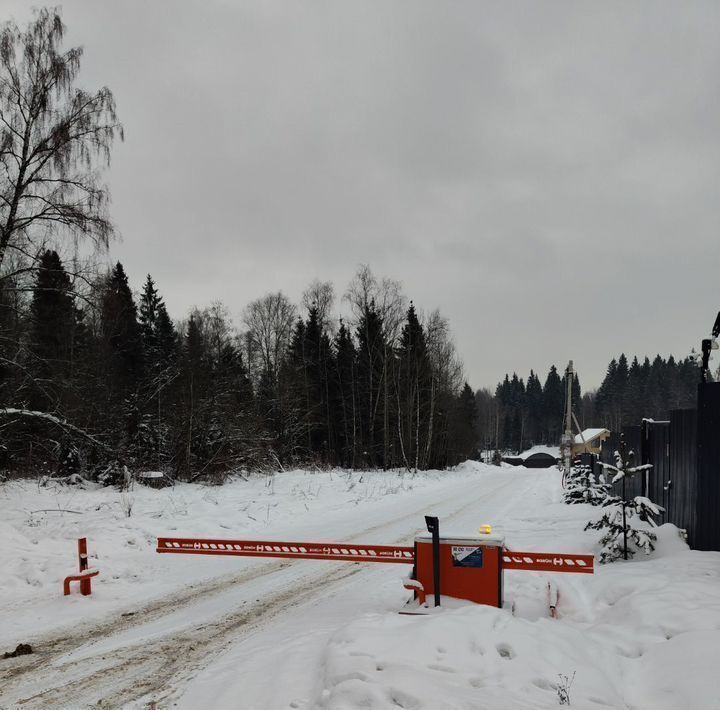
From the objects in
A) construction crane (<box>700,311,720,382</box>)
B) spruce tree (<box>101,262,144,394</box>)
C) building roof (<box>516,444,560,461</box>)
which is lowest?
building roof (<box>516,444,560,461</box>)

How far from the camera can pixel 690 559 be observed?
7.25 metres

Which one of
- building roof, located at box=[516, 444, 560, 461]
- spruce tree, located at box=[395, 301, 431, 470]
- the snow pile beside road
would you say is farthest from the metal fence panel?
building roof, located at box=[516, 444, 560, 461]

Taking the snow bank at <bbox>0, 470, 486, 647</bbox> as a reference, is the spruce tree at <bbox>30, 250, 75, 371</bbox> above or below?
above

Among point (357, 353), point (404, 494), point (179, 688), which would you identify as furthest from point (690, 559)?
point (357, 353)

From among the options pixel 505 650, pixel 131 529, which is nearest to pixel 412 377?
pixel 131 529

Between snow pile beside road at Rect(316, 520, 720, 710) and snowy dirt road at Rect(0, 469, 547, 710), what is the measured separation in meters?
0.52

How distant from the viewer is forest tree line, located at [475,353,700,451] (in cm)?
11588

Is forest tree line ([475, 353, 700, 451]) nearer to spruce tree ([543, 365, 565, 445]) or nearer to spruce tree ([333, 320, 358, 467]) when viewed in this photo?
spruce tree ([543, 365, 565, 445])

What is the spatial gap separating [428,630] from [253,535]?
7926mm

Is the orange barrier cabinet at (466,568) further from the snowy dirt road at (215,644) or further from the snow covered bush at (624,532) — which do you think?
the snow covered bush at (624,532)

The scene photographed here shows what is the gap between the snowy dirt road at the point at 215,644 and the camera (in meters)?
4.31

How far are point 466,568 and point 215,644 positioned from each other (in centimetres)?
288

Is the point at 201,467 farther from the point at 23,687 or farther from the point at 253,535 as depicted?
the point at 23,687

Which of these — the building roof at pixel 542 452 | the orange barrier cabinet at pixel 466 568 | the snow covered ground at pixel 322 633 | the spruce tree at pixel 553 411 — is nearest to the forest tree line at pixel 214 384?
the snow covered ground at pixel 322 633
